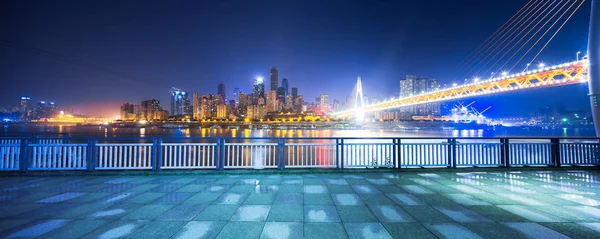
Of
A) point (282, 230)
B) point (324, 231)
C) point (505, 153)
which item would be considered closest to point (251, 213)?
point (282, 230)

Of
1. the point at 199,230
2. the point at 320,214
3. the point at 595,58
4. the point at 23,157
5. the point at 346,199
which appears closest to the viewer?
the point at 199,230

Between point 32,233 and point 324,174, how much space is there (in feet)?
23.2

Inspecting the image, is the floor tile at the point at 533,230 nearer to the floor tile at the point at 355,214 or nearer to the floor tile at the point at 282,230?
Result: the floor tile at the point at 355,214

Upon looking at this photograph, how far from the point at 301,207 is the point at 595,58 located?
13520 millimetres

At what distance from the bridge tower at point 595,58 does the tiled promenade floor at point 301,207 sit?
4.43 meters

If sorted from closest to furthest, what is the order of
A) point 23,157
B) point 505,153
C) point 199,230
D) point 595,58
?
point 199,230, point 23,157, point 505,153, point 595,58

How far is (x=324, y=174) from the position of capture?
356 inches

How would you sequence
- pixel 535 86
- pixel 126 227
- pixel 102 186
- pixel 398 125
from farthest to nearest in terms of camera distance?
pixel 398 125 → pixel 535 86 → pixel 102 186 → pixel 126 227

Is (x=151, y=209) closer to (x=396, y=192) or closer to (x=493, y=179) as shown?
(x=396, y=192)

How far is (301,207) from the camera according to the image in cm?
565

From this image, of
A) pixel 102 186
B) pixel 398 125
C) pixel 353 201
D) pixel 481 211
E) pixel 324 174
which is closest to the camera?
pixel 481 211

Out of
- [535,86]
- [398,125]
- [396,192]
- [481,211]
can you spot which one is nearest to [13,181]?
[396,192]

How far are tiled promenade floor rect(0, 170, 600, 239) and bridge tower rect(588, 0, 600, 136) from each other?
4430 millimetres

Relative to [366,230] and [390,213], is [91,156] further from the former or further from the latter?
[390,213]
